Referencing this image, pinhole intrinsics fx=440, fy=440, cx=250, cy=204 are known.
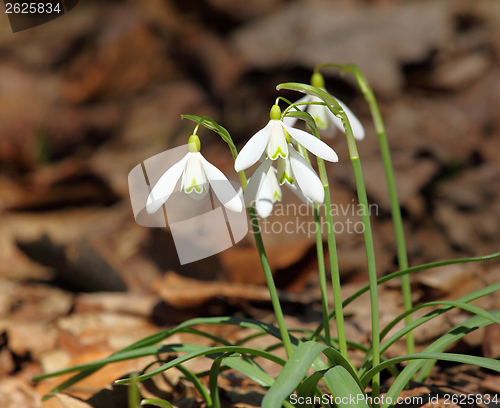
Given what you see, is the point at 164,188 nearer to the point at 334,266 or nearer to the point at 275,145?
the point at 275,145

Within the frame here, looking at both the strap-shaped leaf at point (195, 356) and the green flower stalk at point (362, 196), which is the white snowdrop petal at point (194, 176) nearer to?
the green flower stalk at point (362, 196)

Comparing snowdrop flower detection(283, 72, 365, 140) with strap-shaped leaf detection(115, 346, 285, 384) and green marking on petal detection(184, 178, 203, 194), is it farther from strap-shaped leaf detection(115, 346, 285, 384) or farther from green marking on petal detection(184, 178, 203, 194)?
strap-shaped leaf detection(115, 346, 285, 384)

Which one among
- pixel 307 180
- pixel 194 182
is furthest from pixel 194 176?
pixel 307 180

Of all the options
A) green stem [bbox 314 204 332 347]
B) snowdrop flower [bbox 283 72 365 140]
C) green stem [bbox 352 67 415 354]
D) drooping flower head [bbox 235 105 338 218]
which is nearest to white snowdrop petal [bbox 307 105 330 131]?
snowdrop flower [bbox 283 72 365 140]

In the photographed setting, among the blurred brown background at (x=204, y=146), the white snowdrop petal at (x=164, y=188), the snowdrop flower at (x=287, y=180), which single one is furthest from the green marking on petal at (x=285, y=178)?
the blurred brown background at (x=204, y=146)

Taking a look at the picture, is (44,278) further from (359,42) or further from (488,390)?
(359,42)

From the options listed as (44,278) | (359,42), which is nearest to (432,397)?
(44,278)

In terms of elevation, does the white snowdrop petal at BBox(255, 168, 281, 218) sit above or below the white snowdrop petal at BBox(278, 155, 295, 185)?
below
